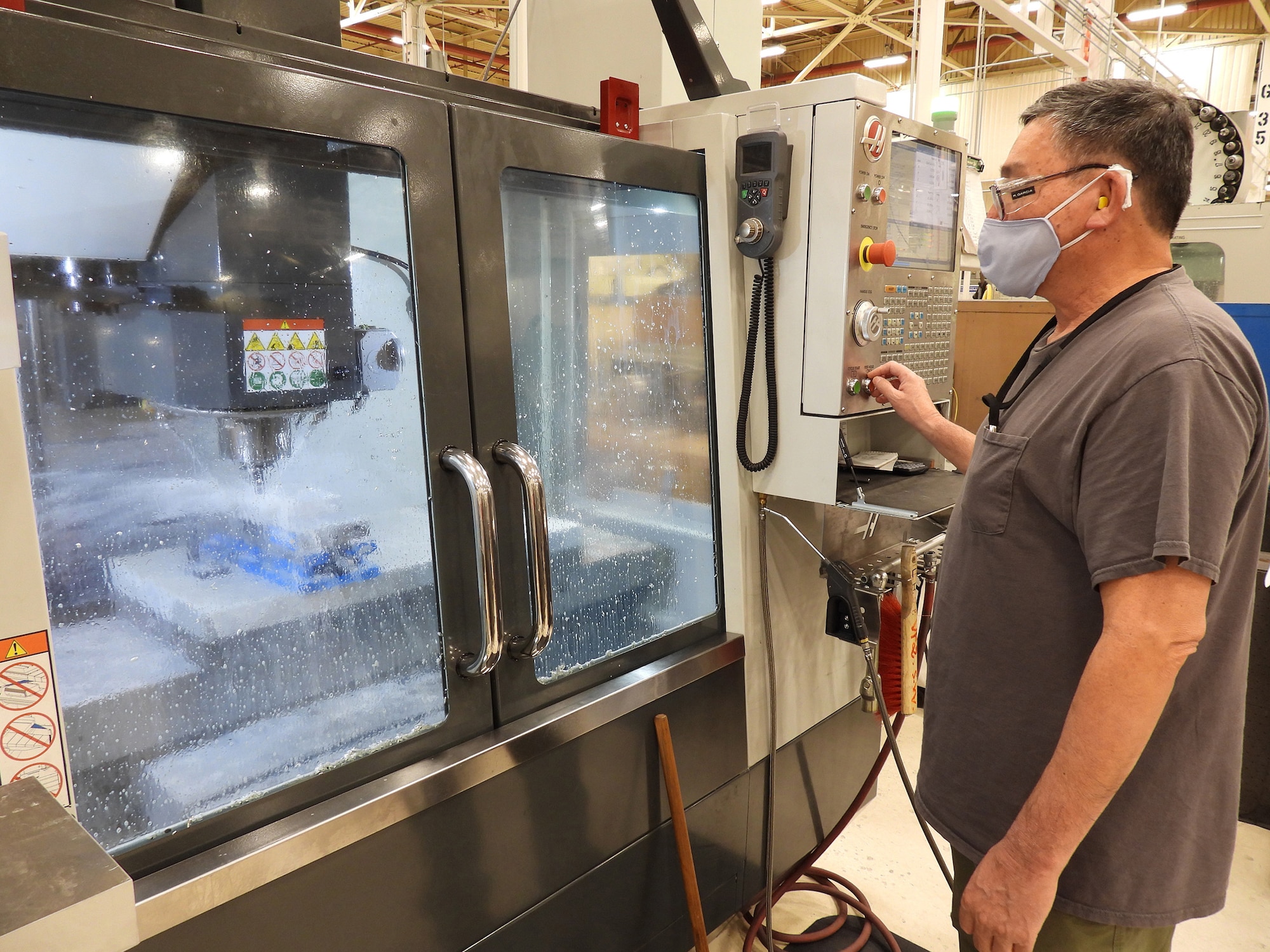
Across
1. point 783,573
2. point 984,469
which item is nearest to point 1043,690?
point 984,469

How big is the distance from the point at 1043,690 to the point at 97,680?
1.24 meters

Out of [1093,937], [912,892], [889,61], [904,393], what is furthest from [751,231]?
[889,61]

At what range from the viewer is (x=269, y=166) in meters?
1.12

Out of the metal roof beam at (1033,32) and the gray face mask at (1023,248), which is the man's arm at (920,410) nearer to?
the gray face mask at (1023,248)

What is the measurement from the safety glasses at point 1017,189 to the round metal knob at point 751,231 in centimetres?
46

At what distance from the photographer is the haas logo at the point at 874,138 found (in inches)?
63.2

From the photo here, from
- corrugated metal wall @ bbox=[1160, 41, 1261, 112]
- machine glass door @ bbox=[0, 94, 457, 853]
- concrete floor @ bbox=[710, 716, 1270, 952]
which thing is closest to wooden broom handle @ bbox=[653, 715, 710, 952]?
concrete floor @ bbox=[710, 716, 1270, 952]

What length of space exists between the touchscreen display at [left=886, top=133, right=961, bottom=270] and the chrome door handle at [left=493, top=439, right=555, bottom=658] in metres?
0.94

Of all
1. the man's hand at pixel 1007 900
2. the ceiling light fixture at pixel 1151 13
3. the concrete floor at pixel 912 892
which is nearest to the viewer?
the man's hand at pixel 1007 900

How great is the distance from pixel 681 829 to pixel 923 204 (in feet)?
4.69

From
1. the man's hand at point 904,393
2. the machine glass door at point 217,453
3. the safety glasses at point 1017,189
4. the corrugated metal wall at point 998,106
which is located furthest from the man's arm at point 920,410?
the corrugated metal wall at point 998,106

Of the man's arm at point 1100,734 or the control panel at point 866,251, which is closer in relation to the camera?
the man's arm at point 1100,734

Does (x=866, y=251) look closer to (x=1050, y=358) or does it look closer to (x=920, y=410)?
(x=920, y=410)

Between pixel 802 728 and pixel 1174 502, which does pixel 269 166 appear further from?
pixel 802 728
